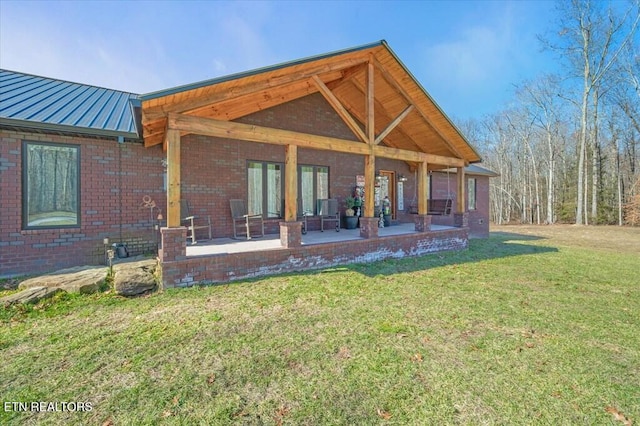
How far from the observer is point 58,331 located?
11.0 ft

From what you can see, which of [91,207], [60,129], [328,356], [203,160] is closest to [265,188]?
[203,160]

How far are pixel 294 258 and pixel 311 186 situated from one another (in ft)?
13.1

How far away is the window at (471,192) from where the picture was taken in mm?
14172

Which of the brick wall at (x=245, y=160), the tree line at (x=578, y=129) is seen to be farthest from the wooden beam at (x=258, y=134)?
the tree line at (x=578, y=129)

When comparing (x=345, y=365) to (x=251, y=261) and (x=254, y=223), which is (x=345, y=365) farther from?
(x=254, y=223)

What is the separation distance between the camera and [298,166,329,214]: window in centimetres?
930

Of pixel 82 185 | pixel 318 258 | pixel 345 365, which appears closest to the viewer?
pixel 345 365

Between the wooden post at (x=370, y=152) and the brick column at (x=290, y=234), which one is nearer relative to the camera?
the brick column at (x=290, y=234)

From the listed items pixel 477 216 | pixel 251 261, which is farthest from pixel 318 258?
pixel 477 216

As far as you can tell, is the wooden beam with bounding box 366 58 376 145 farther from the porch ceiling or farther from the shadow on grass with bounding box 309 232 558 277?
the shadow on grass with bounding box 309 232 558 277

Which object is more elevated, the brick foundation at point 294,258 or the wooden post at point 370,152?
the wooden post at point 370,152

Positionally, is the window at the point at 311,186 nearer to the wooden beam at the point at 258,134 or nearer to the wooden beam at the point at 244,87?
the wooden beam at the point at 258,134

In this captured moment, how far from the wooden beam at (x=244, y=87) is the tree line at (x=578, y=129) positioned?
21.2 metres

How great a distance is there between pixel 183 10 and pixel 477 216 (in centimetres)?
1422
